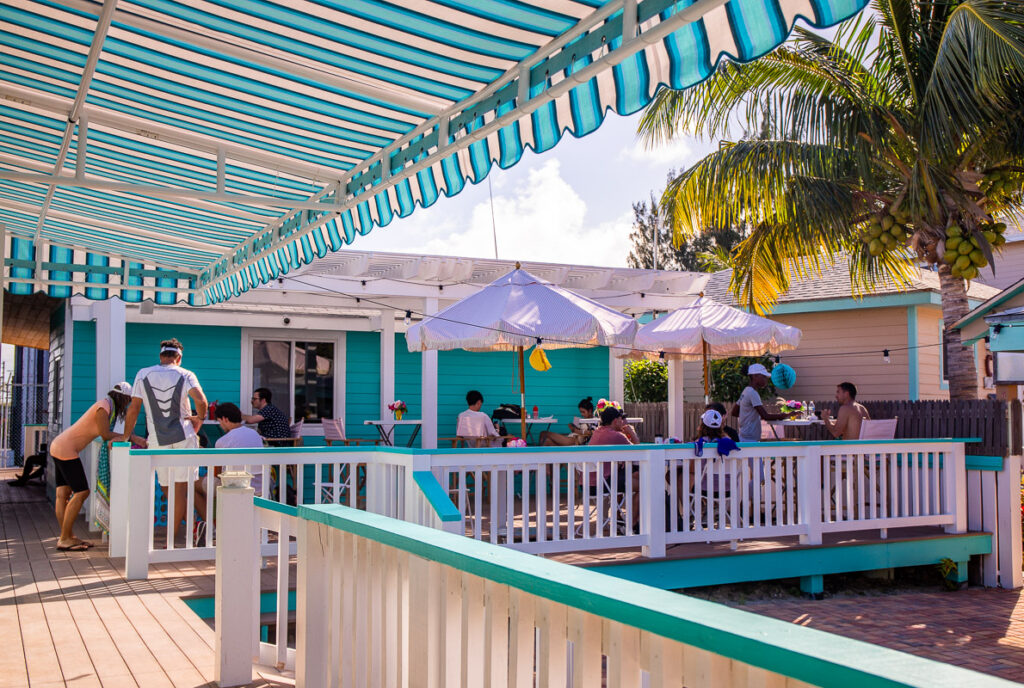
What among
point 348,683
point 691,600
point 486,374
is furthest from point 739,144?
point 691,600

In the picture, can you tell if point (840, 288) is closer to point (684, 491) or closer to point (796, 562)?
point (796, 562)

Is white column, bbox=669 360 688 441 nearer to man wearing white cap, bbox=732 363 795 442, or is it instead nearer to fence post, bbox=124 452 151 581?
man wearing white cap, bbox=732 363 795 442

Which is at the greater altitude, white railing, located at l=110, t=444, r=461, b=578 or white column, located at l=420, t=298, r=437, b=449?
white column, located at l=420, t=298, r=437, b=449

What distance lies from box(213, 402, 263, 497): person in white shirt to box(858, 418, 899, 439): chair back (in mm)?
6987

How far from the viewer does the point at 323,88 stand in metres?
4.93

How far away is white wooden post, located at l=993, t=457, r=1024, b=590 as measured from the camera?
10.5 m

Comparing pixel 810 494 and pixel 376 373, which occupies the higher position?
pixel 376 373

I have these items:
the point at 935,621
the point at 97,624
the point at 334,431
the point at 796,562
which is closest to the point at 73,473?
the point at 97,624

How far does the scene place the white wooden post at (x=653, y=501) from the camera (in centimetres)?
848

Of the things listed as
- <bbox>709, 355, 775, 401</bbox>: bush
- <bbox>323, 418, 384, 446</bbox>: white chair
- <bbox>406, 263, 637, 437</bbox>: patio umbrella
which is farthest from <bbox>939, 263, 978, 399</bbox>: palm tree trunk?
<bbox>323, 418, 384, 446</bbox>: white chair

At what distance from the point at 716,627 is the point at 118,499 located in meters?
7.57

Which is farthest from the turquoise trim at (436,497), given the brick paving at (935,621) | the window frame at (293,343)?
the window frame at (293,343)

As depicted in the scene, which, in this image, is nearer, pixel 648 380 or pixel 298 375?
pixel 298 375

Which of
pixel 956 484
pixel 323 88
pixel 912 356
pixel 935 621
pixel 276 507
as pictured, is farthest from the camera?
pixel 912 356
